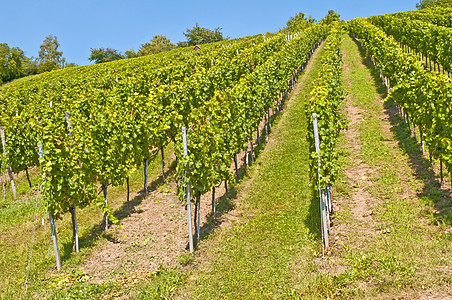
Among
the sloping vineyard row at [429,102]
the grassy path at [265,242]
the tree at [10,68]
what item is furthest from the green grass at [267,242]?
the tree at [10,68]

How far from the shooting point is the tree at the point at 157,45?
81.6 meters

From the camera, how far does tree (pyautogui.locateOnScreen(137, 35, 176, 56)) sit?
8162 cm

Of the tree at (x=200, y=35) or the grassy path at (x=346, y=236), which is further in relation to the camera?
the tree at (x=200, y=35)

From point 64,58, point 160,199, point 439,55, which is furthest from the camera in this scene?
point 64,58

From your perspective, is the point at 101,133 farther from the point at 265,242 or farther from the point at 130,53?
the point at 130,53

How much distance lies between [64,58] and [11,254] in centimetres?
12697

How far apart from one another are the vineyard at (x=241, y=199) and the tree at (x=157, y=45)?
68.1m

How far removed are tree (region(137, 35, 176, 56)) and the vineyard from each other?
223 feet

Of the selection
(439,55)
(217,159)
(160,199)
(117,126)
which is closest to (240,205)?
(217,159)

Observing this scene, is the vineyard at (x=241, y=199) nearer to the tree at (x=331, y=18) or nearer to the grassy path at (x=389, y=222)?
the grassy path at (x=389, y=222)

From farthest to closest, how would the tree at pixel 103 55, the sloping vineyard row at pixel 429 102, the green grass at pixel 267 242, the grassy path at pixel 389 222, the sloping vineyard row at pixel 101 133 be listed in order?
the tree at pixel 103 55, the sloping vineyard row at pixel 101 133, the sloping vineyard row at pixel 429 102, the green grass at pixel 267 242, the grassy path at pixel 389 222

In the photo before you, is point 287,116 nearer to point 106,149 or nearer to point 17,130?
point 106,149

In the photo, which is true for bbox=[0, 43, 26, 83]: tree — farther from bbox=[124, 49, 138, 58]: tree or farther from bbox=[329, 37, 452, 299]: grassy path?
bbox=[329, 37, 452, 299]: grassy path

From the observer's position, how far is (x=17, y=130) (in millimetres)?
15367
